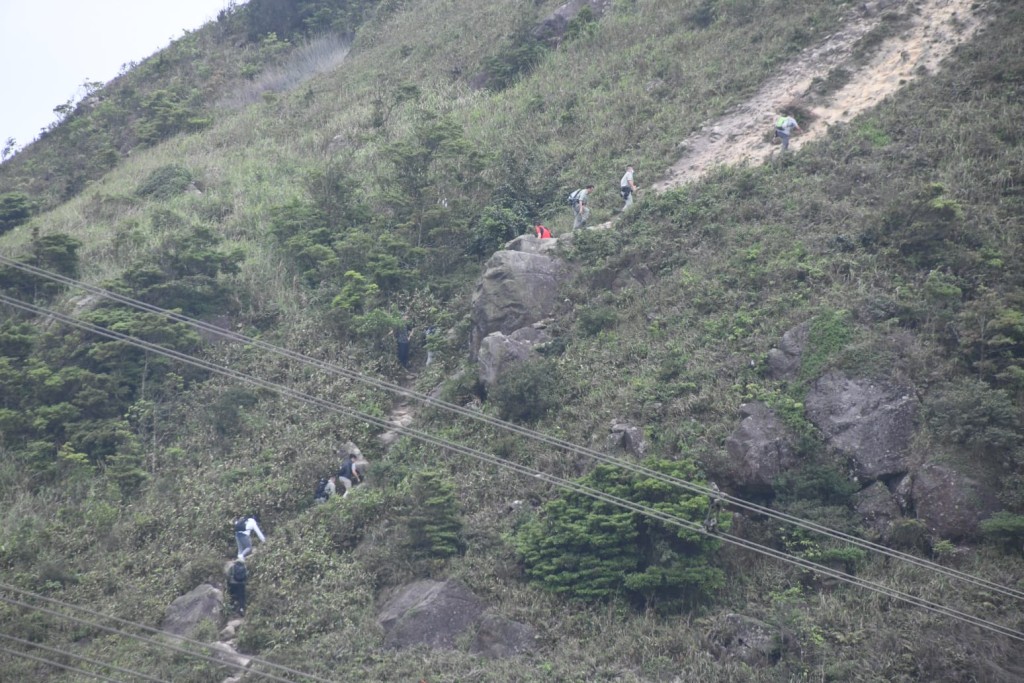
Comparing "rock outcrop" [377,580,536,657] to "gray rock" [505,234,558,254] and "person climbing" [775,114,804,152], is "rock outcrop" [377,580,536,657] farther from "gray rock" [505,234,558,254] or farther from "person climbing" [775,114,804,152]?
"person climbing" [775,114,804,152]

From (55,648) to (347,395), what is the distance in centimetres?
711

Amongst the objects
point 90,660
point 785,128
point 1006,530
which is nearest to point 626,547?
point 1006,530

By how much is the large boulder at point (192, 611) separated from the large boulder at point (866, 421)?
931 cm

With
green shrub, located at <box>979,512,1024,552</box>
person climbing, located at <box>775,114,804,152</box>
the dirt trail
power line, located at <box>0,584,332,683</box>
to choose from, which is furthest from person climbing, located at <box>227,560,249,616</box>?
person climbing, located at <box>775,114,804,152</box>

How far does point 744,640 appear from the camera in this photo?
12.7 m

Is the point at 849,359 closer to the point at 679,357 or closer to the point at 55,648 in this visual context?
the point at 679,357

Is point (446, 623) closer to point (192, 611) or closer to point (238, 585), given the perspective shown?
point (238, 585)

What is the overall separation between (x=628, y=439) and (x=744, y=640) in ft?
13.8

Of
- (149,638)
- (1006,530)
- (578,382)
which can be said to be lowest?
(1006,530)

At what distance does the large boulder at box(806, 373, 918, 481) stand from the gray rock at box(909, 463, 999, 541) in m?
0.53

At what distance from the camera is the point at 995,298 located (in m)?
16.1

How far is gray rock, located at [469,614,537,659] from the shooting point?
1352 centimetres

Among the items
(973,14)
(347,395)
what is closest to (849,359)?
(347,395)

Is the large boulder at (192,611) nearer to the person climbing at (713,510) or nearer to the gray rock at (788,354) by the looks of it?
the person climbing at (713,510)
